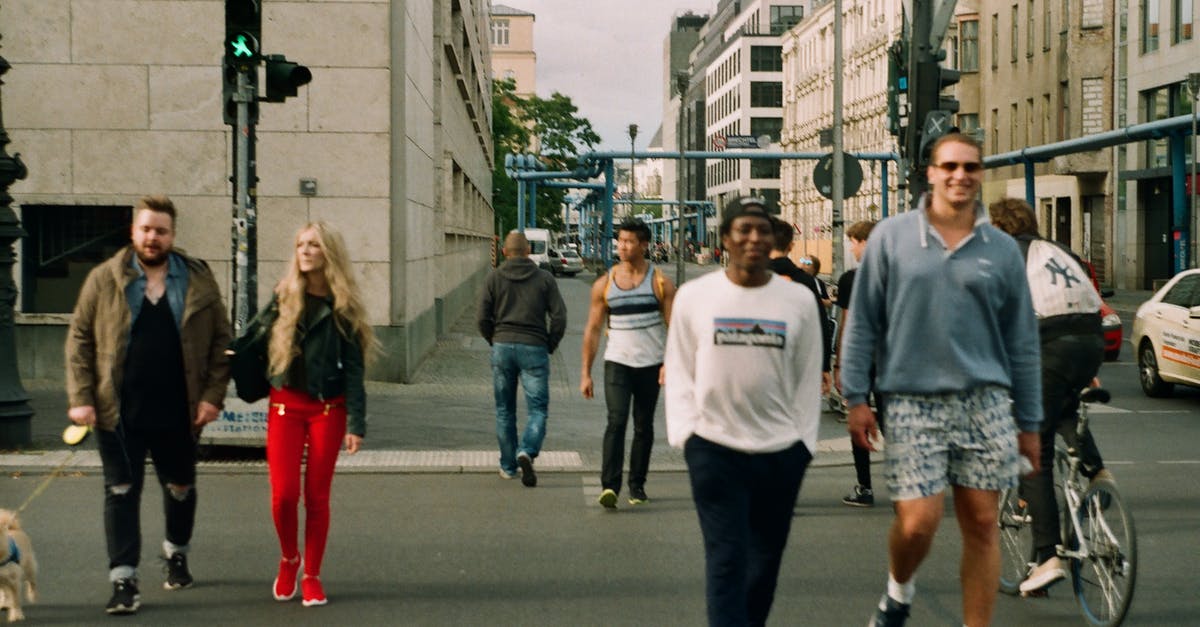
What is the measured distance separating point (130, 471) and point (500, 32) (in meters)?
143

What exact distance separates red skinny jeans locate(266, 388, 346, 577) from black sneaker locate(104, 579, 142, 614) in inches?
25.6

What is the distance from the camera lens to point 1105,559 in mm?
6355

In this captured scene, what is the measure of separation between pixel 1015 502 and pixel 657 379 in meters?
2.86

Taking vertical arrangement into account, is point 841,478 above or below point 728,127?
below

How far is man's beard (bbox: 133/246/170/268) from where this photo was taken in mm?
6684

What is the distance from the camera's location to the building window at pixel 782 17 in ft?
409

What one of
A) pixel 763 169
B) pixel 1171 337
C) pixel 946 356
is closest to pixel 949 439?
pixel 946 356

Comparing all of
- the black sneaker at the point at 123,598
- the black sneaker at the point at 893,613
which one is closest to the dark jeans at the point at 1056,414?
the black sneaker at the point at 893,613

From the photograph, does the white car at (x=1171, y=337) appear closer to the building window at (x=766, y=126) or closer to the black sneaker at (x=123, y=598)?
the black sneaker at (x=123, y=598)

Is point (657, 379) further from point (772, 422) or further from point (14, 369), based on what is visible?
point (14, 369)

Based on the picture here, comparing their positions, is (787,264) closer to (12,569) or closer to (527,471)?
(527,471)

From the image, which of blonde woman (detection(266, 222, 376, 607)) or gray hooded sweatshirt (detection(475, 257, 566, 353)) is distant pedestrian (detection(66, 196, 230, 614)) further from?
gray hooded sweatshirt (detection(475, 257, 566, 353))

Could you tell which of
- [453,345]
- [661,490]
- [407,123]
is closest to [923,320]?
[661,490]

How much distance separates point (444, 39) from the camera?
25.1 meters
